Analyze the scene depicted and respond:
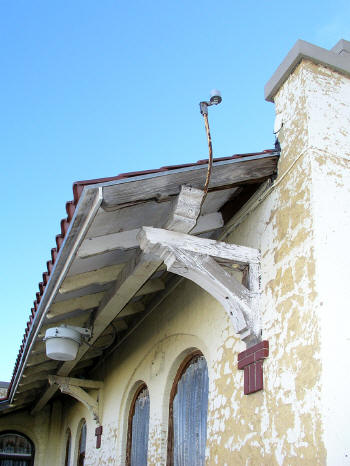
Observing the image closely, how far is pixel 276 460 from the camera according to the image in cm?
361

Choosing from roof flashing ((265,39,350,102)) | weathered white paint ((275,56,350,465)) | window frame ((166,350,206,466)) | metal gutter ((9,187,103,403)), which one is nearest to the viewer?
weathered white paint ((275,56,350,465))

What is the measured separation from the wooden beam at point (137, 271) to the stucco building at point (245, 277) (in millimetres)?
12

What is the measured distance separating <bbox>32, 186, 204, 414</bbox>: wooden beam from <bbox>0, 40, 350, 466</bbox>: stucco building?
1cm

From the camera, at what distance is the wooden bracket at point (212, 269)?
4199mm

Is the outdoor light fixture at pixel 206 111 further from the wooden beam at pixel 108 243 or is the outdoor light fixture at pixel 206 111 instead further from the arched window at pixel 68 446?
the arched window at pixel 68 446

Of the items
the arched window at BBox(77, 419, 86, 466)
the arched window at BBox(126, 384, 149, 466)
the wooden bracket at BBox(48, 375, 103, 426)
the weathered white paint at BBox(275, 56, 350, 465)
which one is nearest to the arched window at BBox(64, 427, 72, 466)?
the arched window at BBox(77, 419, 86, 466)

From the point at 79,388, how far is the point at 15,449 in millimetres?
4189

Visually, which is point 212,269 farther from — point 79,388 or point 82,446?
point 82,446

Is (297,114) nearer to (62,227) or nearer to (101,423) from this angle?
(62,227)

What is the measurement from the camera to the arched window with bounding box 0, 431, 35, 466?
37.7 feet

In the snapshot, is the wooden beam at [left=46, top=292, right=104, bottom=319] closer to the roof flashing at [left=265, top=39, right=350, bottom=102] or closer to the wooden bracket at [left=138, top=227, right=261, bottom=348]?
the wooden bracket at [left=138, top=227, right=261, bottom=348]

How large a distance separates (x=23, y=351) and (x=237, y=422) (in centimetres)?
362

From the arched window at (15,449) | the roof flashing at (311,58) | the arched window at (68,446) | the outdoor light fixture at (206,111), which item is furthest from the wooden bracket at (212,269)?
the arched window at (15,449)

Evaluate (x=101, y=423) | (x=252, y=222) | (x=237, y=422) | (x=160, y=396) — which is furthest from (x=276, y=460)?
(x=101, y=423)
